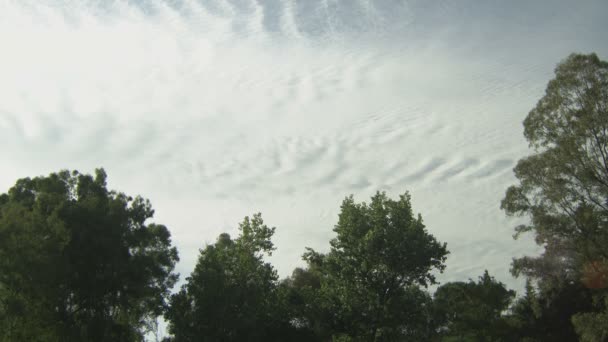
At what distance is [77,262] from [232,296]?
9.43m

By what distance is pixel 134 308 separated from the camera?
3316cm

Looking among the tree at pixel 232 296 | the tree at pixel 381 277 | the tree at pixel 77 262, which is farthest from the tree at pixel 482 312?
the tree at pixel 77 262

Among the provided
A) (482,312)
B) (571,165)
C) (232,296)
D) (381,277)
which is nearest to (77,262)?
(232,296)

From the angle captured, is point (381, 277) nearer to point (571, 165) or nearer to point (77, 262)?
point (571, 165)

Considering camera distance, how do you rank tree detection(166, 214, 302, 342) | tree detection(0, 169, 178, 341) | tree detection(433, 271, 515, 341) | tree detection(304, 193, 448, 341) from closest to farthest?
tree detection(0, 169, 178, 341) < tree detection(166, 214, 302, 342) < tree detection(304, 193, 448, 341) < tree detection(433, 271, 515, 341)

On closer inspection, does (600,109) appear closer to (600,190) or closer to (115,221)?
(600,190)

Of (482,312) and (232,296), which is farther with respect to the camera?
(482,312)

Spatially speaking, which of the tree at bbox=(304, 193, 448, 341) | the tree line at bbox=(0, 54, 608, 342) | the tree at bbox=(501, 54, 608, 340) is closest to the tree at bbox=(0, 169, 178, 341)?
the tree line at bbox=(0, 54, 608, 342)

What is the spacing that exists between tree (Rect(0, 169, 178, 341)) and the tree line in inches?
2.7

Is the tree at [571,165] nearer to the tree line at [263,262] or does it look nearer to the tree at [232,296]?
the tree line at [263,262]

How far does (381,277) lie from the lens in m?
30.6

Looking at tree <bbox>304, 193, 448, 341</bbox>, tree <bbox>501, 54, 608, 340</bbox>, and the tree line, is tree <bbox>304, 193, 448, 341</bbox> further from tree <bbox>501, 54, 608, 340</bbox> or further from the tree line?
tree <bbox>501, 54, 608, 340</bbox>

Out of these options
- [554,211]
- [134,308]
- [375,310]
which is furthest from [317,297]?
[554,211]

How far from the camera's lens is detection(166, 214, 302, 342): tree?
90.4 feet
